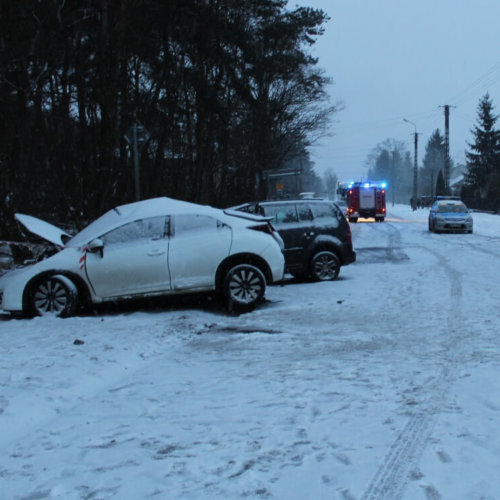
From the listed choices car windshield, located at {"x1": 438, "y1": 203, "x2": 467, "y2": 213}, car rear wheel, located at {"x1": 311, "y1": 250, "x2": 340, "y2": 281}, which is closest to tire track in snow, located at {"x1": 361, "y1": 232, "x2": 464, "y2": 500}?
car rear wheel, located at {"x1": 311, "y1": 250, "x2": 340, "y2": 281}

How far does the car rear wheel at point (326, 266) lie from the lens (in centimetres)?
1180

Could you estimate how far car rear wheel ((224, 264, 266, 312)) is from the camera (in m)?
8.55

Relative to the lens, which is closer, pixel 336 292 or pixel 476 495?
pixel 476 495

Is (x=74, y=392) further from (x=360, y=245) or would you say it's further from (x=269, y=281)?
(x=360, y=245)

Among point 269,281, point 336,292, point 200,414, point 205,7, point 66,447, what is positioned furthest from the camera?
point 205,7

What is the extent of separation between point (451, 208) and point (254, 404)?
2436cm

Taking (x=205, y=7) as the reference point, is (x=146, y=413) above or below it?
below

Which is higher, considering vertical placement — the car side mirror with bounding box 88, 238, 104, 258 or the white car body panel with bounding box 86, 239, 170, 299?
the car side mirror with bounding box 88, 238, 104, 258

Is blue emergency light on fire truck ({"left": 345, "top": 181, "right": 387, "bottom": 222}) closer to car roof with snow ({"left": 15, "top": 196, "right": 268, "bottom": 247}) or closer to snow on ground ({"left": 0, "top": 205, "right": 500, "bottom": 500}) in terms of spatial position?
car roof with snow ({"left": 15, "top": 196, "right": 268, "bottom": 247})

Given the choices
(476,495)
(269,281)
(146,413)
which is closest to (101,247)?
(269,281)

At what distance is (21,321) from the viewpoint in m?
7.91

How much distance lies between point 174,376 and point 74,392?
36.2 inches

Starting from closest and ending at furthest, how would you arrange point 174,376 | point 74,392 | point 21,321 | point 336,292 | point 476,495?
point 476,495
point 74,392
point 174,376
point 21,321
point 336,292

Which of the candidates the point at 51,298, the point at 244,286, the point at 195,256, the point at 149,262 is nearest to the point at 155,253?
the point at 149,262
